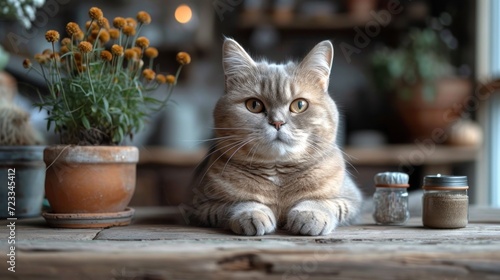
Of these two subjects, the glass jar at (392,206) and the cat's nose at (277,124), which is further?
the glass jar at (392,206)

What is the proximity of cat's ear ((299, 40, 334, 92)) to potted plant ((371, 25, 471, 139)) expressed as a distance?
1.96m

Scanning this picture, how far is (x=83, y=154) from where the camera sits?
4.00 feet

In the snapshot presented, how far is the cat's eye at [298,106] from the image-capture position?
51.8 inches

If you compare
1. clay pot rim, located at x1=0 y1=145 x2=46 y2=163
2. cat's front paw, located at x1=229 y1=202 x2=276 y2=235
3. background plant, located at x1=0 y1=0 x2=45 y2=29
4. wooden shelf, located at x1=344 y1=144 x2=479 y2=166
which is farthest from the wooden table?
wooden shelf, located at x1=344 y1=144 x2=479 y2=166

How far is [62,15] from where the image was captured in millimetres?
3568

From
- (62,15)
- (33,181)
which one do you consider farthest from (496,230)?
(62,15)

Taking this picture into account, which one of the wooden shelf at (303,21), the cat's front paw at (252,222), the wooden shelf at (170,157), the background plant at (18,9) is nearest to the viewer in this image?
the cat's front paw at (252,222)

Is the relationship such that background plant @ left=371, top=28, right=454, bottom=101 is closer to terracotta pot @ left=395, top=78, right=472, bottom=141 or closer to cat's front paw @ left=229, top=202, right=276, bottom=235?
terracotta pot @ left=395, top=78, right=472, bottom=141

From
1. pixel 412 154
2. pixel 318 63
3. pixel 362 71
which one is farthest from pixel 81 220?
pixel 362 71

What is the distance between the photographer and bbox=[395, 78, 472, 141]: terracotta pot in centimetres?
316

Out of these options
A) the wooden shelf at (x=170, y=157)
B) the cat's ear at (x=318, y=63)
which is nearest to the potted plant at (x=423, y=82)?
the wooden shelf at (x=170, y=157)

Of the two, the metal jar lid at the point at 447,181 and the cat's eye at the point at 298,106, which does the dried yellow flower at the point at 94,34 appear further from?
the metal jar lid at the point at 447,181

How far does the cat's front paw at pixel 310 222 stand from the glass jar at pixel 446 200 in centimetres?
24

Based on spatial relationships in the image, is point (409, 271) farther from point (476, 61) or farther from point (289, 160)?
point (476, 61)
